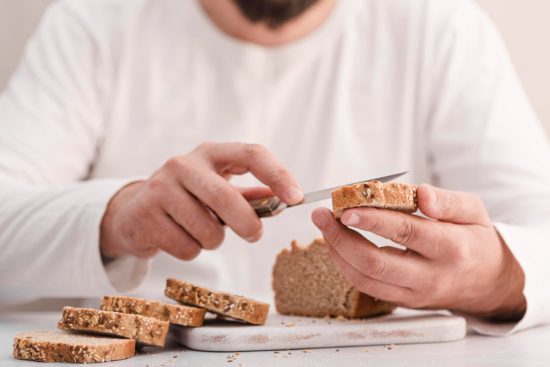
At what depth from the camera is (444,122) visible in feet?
6.69

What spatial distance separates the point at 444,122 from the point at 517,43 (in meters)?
0.70

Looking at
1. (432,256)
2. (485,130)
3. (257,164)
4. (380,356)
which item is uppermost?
(485,130)

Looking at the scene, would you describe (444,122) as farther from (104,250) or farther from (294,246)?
(104,250)

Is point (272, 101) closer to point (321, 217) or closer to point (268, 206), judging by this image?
point (268, 206)

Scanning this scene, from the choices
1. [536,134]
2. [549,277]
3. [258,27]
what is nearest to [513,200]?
[536,134]

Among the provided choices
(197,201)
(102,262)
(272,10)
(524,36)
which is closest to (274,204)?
(197,201)

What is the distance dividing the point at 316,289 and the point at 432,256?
0.83 ft

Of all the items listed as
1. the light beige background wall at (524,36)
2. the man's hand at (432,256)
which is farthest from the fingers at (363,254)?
the light beige background wall at (524,36)

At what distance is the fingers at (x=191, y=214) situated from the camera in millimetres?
1298

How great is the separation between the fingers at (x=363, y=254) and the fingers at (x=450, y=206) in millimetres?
82

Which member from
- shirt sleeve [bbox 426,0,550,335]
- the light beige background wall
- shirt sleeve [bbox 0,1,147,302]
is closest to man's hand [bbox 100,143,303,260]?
shirt sleeve [bbox 0,1,147,302]

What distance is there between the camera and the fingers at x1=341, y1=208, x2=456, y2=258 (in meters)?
1.04

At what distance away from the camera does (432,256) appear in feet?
3.82

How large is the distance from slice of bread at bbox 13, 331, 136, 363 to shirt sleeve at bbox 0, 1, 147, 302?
423 millimetres
